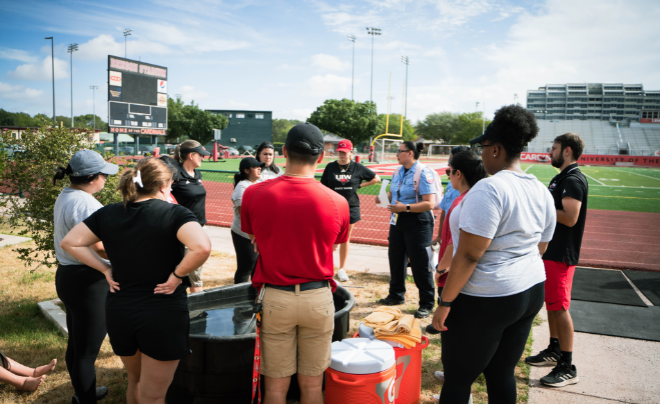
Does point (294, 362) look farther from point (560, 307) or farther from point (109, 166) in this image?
point (560, 307)

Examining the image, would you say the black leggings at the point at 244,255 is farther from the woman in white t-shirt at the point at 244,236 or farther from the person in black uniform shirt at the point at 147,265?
the person in black uniform shirt at the point at 147,265

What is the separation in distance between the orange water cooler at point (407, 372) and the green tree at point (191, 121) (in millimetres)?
59574

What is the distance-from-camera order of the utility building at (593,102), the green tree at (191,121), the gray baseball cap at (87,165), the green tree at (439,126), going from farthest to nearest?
the utility building at (593,102)
the green tree at (439,126)
the green tree at (191,121)
the gray baseball cap at (87,165)

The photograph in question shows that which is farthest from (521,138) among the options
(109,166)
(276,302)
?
(109,166)

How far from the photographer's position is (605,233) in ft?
34.0

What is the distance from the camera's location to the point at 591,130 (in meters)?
80.3

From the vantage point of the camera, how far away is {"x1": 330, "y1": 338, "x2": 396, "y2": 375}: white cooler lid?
2.55 metres

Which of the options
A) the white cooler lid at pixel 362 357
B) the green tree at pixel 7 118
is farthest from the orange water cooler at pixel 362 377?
the green tree at pixel 7 118

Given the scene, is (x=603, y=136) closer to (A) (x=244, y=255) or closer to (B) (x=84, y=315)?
(A) (x=244, y=255)

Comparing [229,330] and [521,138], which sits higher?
[521,138]

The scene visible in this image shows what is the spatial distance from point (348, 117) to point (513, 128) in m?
54.9

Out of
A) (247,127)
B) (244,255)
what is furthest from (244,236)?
(247,127)

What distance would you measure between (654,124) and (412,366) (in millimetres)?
98567

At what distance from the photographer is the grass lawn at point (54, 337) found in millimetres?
3227
